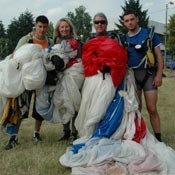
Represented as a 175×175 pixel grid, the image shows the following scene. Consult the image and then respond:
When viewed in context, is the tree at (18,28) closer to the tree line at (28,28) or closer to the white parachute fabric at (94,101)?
the tree line at (28,28)

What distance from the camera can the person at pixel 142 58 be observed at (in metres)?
4.76

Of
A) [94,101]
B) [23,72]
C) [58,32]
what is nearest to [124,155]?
[94,101]

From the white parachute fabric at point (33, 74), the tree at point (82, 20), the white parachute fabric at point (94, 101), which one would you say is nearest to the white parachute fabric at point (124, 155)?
the white parachute fabric at point (94, 101)

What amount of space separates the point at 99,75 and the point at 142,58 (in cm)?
64

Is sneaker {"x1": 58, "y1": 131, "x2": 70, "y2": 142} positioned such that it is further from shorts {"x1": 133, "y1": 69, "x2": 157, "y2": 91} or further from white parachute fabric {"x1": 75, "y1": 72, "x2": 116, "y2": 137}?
shorts {"x1": 133, "y1": 69, "x2": 157, "y2": 91}

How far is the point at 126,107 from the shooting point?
452 cm

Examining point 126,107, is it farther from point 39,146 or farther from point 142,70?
point 39,146

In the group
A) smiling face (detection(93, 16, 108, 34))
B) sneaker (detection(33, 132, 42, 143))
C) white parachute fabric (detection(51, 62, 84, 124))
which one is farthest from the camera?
sneaker (detection(33, 132, 42, 143))

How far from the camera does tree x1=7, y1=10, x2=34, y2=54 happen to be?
49406 millimetres

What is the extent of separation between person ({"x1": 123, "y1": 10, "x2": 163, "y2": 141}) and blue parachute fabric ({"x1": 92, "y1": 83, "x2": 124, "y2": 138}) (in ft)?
1.95

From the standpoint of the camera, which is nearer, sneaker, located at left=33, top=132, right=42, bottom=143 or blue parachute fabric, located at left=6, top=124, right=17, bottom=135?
blue parachute fabric, located at left=6, top=124, right=17, bottom=135

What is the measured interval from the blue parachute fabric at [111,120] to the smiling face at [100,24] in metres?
0.91

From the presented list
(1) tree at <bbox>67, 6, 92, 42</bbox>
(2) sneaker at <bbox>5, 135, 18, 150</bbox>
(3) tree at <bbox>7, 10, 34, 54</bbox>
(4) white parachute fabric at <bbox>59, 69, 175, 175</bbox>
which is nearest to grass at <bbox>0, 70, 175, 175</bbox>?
(2) sneaker at <bbox>5, 135, 18, 150</bbox>

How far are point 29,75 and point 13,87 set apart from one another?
0.26 m
